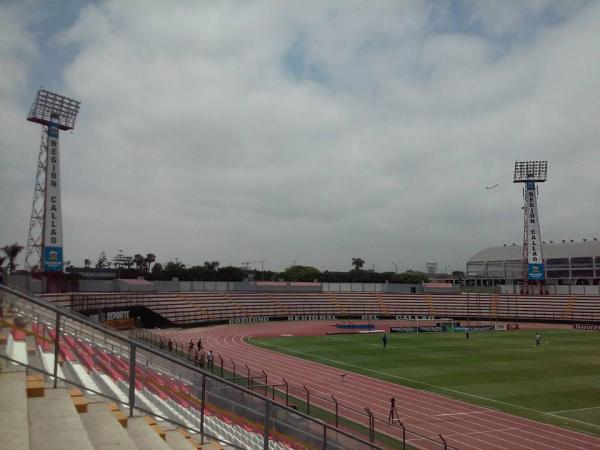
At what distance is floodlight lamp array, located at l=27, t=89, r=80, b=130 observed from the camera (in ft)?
187

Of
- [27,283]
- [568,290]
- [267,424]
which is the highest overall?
[27,283]

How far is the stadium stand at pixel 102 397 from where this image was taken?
249 inches

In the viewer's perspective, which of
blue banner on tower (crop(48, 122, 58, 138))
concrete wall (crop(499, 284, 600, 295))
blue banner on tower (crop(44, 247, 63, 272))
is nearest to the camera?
blue banner on tower (crop(44, 247, 63, 272))

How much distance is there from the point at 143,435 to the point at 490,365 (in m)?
34.6

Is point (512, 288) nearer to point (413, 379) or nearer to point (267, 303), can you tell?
point (267, 303)

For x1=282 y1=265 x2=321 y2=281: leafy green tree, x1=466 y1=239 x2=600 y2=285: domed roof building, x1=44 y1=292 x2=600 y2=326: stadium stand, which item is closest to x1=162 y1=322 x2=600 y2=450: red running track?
x1=44 y1=292 x2=600 y2=326: stadium stand

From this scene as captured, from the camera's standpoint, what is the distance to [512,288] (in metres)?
91.4

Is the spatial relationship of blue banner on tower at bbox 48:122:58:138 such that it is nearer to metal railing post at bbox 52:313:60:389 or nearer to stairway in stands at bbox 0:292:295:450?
stairway in stands at bbox 0:292:295:450

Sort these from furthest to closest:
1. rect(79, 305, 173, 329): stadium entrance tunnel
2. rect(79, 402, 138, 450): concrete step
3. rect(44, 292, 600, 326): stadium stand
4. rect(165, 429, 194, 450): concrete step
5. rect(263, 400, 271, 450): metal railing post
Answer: rect(44, 292, 600, 326): stadium stand → rect(79, 305, 173, 329): stadium entrance tunnel → rect(263, 400, 271, 450): metal railing post → rect(165, 429, 194, 450): concrete step → rect(79, 402, 138, 450): concrete step

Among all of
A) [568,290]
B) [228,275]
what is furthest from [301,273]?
[568,290]

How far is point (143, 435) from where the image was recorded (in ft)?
23.7

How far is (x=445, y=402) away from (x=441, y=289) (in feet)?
237

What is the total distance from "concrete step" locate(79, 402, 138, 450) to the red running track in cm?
1422

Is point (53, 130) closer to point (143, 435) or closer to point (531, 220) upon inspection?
point (143, 435)
